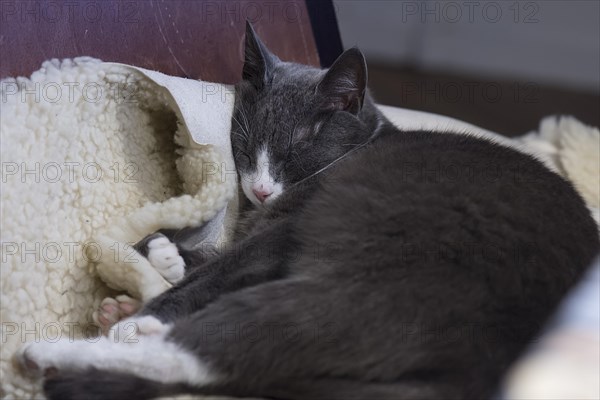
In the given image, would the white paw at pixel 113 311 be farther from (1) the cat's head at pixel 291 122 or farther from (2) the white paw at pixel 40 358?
(1) the cat's head at pixel 291 122

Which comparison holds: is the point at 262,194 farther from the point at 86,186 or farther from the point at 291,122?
the point at 86,186

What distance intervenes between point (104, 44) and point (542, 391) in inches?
41.3

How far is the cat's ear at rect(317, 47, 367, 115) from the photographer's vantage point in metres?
1.47

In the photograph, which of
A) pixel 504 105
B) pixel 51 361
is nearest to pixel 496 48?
pixel 504 105

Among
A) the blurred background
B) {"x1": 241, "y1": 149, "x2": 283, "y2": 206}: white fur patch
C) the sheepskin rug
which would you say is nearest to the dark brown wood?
the sheepskin rug

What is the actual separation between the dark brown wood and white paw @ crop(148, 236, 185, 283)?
1.29 feet

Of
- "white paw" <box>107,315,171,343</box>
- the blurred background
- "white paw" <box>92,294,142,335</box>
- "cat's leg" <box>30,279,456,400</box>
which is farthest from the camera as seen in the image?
the blurred background

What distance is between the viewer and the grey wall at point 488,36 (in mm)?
3316

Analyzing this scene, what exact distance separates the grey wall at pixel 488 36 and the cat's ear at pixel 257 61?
1685mm

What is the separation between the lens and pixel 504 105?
3.44 m

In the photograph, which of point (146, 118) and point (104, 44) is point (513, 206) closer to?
point (146, 118)

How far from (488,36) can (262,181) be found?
95.0 inches

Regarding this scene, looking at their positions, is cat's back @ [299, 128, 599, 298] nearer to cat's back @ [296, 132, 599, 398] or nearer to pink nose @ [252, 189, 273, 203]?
cat's back @ [296, 132, 599, 398]

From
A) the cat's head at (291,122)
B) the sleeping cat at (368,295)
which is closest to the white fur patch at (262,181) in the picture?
the cat's head at (291,122)
